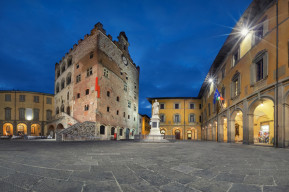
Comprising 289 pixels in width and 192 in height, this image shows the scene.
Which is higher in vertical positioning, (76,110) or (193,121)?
(76,110)

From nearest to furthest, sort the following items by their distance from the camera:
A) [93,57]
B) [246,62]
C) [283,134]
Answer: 1. [283,134]
2. [246,62]
3. [93,57]

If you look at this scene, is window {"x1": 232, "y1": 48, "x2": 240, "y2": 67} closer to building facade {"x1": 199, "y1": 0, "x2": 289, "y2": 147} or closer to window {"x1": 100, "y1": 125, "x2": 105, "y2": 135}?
building facade {"x1": 199, "y1": 0, "x2": 289, "y2": 147}

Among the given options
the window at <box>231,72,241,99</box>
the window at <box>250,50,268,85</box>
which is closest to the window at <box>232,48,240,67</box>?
the window at <box>231,72,241,99</box>

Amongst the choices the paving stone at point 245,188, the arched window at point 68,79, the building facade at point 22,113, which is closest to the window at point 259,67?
the paving stone at point 245,188

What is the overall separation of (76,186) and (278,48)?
47.4 feet

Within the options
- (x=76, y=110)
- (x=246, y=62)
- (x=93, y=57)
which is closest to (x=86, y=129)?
(x=76, y=110)

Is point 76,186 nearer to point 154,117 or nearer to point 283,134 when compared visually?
point 283,134

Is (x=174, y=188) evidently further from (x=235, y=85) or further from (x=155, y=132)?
(x=155, y=132)

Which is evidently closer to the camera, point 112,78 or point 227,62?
point 227,62

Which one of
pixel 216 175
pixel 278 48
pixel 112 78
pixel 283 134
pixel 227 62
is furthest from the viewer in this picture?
pixel 112 78

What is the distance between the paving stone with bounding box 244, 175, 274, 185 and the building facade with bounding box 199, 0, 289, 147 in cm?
991

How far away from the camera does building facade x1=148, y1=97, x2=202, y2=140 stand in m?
41.5

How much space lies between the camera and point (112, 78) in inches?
1206

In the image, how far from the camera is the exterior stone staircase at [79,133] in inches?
794
